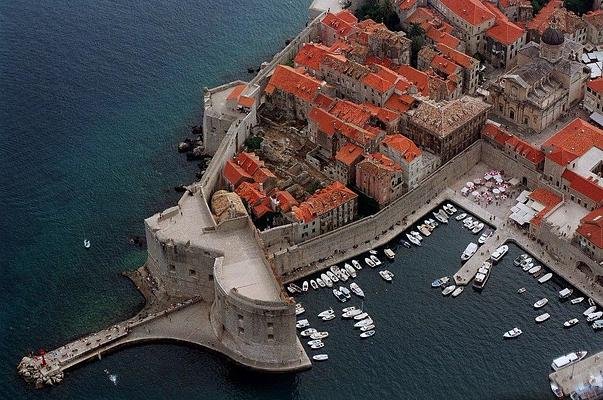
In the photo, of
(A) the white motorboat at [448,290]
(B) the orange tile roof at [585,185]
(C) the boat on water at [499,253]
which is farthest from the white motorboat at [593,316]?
(B) the orange tile roof at [585,185]

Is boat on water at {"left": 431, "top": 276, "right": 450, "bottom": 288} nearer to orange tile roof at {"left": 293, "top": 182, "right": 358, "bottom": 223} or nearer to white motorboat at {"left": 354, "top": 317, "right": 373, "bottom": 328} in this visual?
white motorboat at {"left": 354, "top": 317, "right": 373, "bottom": 328}

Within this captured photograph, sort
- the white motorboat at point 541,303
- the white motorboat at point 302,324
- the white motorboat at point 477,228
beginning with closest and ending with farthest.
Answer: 1. the white motorboat at point 302,324
2. the white motorboat at point 541,303
3. the white motorboat at point 477,228

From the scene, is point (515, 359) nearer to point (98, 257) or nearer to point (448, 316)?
point (448, 316)

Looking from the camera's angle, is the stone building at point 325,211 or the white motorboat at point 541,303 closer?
the white motorboat at point 541,303

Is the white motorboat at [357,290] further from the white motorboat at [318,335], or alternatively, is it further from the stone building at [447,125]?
the stone building at [447,125]

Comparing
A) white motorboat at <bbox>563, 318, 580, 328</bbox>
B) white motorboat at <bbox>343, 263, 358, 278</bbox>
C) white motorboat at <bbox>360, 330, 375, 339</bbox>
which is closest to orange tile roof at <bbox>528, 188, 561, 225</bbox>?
white motorboat at <bbox>563, 318, 580, 328</bbox>

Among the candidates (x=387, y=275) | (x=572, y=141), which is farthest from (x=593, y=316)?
(x=572, y=141)

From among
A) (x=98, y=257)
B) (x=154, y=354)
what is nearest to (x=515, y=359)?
(x=154, y=354)
